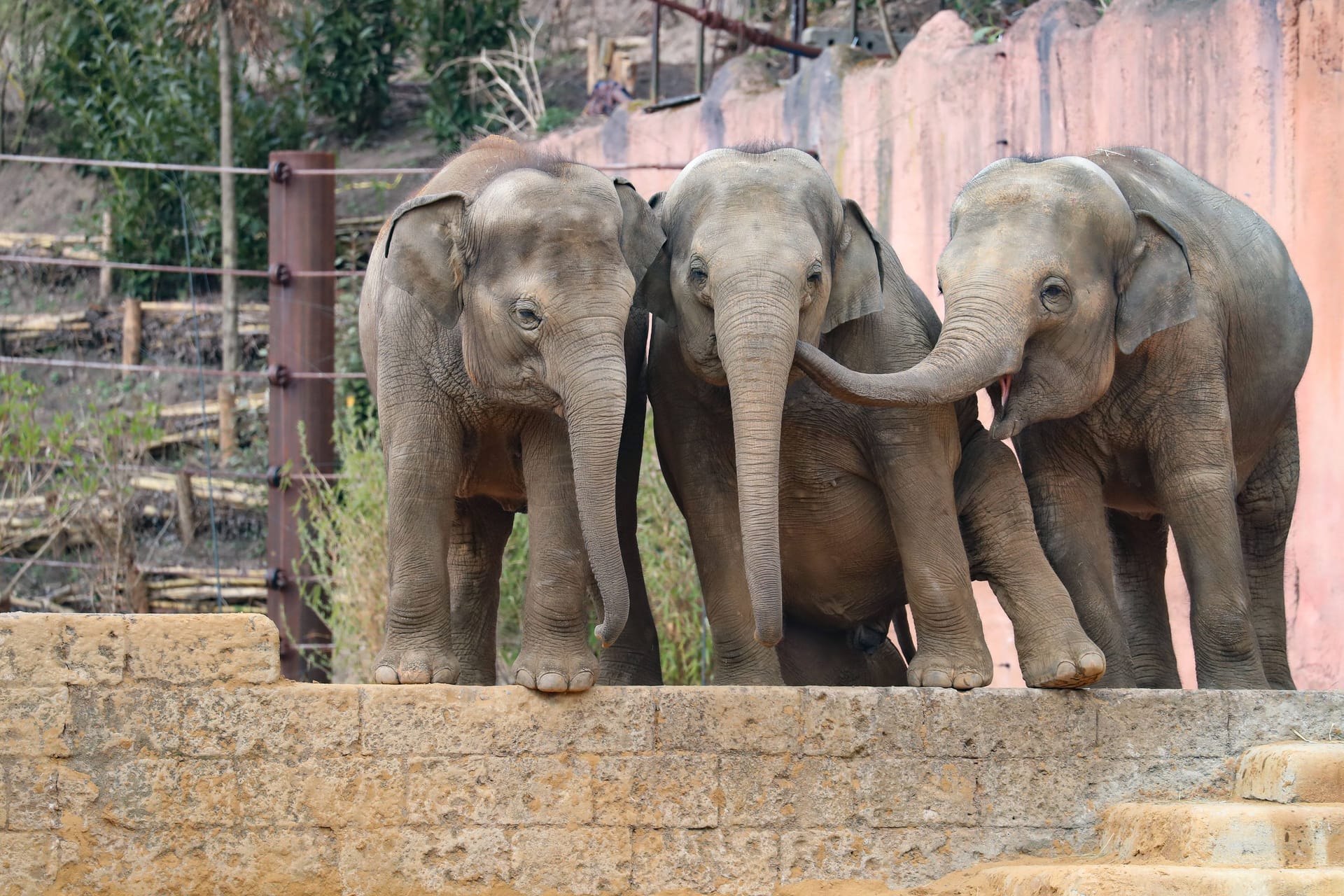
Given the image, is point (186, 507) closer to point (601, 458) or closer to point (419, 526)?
point (419, 526)

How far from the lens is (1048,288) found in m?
5.93

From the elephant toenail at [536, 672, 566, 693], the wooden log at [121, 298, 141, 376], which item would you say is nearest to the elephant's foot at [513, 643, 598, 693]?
the elephant toenail at [536, 672, 566, 693]

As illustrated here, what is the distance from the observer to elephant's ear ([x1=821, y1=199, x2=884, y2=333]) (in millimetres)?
6004

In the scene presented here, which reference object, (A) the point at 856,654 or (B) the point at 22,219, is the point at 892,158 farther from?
(B) the point at 22,219

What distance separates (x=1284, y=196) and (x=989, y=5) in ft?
15.5

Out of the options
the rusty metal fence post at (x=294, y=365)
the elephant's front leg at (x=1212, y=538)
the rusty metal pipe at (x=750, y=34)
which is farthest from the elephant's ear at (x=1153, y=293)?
the rusty metal pipe at (x=750, y=34)

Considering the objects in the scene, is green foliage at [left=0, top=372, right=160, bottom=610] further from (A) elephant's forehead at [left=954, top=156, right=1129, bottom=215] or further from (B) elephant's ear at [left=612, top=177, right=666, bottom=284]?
(A) elephant's forehead at [left=954, top=156, right=1129, bottom=215]

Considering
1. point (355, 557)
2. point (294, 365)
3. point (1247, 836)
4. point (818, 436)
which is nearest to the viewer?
point (1247, 836)

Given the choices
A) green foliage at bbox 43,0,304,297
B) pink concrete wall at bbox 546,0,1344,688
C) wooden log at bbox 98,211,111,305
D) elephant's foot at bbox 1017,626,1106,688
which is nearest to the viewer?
elephant's foot at bbox 1017,626,1106,688

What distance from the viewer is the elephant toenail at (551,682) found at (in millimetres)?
5508

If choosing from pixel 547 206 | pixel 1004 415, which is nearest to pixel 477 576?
pixel 547 206

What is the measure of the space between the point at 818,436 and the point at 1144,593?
1839 mm

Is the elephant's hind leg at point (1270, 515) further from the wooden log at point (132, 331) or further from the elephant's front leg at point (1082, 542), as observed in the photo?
the wooden log at point (132, 331)

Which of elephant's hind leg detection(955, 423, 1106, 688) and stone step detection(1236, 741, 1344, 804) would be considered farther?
elephant's hind leg detection(955, 423, 1106, 688)
